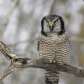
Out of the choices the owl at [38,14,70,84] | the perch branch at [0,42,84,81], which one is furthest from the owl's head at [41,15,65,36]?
the perch branch at [0,42,84,81]

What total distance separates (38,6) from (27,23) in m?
0.97

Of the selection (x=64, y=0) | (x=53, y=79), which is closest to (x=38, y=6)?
(x=64, y=0)

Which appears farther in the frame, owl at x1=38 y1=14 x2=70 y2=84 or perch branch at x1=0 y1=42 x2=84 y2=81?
owl at x1=38 y1=14 x2=70 y2=84

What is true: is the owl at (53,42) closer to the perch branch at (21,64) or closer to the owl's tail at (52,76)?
the owl's tail at (52,76)

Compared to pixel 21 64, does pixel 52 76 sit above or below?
below

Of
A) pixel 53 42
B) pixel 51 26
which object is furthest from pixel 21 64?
pixel 51 26

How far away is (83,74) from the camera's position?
410cm

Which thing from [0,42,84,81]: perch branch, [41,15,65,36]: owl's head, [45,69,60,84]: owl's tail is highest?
[41,15,65,36]: owl's head

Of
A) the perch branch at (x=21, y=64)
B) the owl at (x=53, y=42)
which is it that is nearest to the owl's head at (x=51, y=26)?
the owl at (x=53, y=42)

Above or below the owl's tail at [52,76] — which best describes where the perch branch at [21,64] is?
above

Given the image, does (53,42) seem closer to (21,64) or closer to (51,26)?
(51,26)

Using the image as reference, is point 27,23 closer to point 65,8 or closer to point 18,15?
point 18,15

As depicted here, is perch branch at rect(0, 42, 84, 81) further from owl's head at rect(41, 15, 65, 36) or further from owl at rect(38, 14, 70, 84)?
owl's head at rect(41, 15, 65, 36)

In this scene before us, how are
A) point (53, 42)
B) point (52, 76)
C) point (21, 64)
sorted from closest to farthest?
point (21, 64)
point (53, 42)
point (52, 76)
